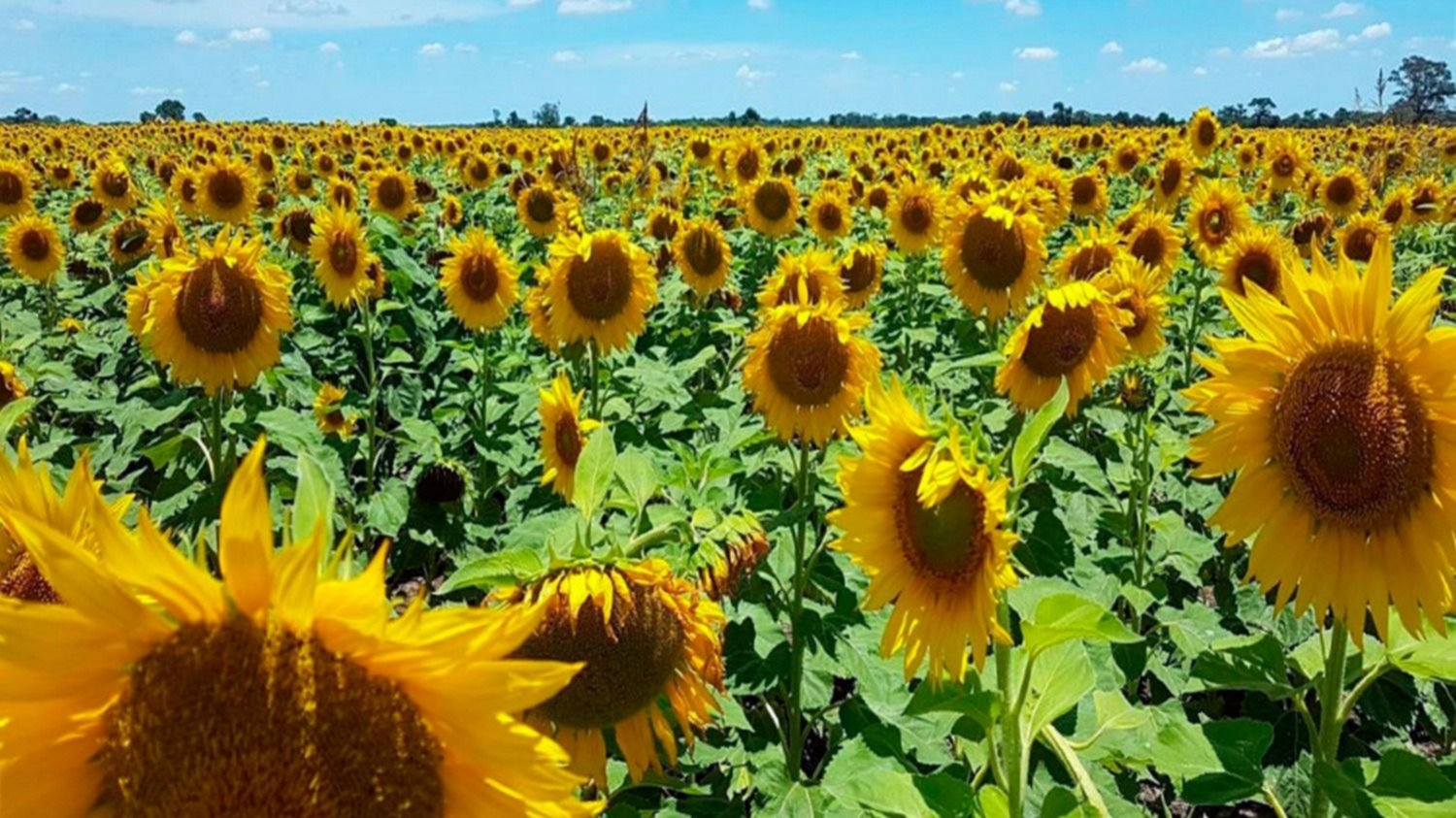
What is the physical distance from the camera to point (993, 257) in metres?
4.97

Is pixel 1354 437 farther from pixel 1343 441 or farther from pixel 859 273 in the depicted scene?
pixel 859 273

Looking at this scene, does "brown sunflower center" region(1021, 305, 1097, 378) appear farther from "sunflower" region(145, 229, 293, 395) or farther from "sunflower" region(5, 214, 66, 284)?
"sunflower" region(5, 214, 66, 284)

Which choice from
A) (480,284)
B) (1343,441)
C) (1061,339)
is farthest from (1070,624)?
(480,284)

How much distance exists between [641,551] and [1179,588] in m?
3.24

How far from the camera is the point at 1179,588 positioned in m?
4.43

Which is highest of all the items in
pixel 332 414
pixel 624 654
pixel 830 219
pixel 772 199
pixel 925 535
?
pixel 772 199

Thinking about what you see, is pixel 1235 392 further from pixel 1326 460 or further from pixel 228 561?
pixel 228 561

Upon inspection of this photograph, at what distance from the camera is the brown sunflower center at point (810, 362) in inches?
133

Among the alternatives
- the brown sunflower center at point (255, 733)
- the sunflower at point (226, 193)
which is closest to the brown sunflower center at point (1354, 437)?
the brown sunflower center at point (255, 733)

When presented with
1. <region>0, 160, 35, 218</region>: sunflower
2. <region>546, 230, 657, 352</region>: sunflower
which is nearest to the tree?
<region>546, 230, 657, 352</region>: sunflower

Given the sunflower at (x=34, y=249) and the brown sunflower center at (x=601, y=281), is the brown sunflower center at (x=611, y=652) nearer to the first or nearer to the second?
the brown sunflower center at (x=601, y=281)

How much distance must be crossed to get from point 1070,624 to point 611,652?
0.68 m

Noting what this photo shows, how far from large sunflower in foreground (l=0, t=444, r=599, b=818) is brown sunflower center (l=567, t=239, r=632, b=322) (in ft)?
12.0

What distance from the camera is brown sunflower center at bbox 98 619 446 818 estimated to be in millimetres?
905
